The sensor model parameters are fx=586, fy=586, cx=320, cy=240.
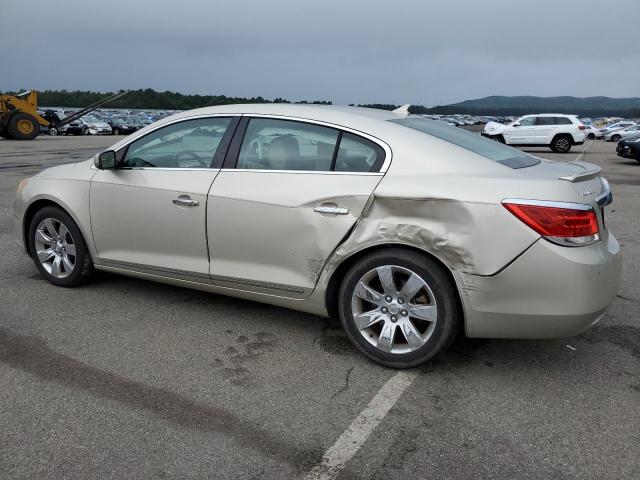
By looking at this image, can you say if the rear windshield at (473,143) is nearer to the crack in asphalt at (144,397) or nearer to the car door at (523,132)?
the crack in asphalt at (144,397)

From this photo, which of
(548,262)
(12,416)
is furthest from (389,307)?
(12,416)

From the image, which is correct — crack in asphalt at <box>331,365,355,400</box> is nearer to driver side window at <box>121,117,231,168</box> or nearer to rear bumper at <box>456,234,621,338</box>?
rear bumper at <box>456,234,621,338</box>

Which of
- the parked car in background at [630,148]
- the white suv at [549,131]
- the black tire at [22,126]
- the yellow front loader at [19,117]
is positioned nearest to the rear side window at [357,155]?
the parked car in background at [630,148]

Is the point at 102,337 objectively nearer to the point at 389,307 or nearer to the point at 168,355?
the point at 168,355

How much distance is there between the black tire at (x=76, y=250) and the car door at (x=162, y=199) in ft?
0.66

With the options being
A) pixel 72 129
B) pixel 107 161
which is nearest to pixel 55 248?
pixel 107 161

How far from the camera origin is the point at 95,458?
2572 millimetres

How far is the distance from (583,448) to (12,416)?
2738 millimetres

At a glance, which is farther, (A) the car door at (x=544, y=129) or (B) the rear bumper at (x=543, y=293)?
(A) the car door at (x=544, y=129)

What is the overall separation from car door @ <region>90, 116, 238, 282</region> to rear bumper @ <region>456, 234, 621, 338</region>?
1.85 m

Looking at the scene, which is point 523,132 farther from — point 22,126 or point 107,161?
point 107,161

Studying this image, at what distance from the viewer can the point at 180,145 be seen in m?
4.29

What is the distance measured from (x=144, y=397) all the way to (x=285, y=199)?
1408 millimetres

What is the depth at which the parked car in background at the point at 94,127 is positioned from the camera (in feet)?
135
